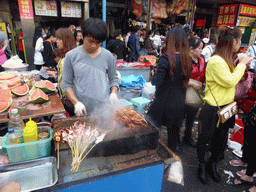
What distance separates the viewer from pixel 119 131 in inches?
74.7

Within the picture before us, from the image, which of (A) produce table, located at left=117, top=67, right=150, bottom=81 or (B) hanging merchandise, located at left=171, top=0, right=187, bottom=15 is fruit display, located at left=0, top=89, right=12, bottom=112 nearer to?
(A) produce table, located at left=117, top=67, right=150, bottom=81

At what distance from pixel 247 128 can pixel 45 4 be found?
831 centimetres

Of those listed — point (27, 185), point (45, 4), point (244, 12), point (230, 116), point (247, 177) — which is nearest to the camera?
point (27, 185)

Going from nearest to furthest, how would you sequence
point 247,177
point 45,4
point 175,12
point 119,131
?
point 119,131
point 247,177
point 45,4
point 175,12

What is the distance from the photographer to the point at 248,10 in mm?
11625

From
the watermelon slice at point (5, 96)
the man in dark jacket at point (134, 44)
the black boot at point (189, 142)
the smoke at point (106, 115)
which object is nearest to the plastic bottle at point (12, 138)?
the smoke at point (106, 115)

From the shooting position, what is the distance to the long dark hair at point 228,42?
256cm

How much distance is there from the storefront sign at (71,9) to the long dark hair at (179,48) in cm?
663

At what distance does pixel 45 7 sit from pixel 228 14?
36.9 ft

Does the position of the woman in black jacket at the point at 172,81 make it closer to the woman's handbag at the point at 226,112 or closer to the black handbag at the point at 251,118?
the woman's handbag at the point at 226,112

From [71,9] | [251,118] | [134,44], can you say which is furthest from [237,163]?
[71,9]

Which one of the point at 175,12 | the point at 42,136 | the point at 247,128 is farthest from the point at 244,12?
the point at 42,136

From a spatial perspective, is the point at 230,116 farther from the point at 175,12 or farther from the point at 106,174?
the point at 175,12

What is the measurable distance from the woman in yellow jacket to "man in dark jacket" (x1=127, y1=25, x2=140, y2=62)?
5.79 m
